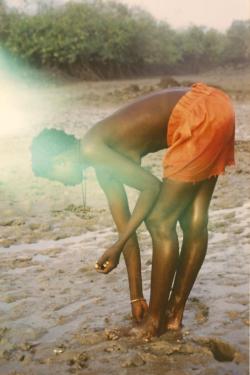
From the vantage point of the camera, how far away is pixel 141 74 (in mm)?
27984

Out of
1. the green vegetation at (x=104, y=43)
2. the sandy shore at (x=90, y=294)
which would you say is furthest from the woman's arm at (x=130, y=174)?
the green vegetation at (x=104, y=43)

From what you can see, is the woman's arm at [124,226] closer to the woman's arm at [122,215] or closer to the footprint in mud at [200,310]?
the woman's arm at [122,215]

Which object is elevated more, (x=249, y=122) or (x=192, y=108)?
(x=192, y=108)

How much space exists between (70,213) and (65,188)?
1075mm

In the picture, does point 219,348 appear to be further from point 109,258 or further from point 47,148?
point 47,148

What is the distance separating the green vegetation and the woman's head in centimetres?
2119

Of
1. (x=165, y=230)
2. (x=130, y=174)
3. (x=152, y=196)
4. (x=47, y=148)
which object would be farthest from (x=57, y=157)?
(x=165, y=230)

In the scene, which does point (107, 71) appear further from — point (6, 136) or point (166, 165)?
point (166, 165)

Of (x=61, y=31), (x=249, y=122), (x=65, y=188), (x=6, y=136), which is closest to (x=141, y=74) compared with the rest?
(x=61, y=31)

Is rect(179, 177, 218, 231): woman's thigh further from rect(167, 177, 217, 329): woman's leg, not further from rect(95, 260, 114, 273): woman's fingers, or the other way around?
rect(95, 260, 114, 273): woman's fingers

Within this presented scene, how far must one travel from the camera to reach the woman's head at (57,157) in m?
3.09

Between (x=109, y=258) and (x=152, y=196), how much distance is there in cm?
38

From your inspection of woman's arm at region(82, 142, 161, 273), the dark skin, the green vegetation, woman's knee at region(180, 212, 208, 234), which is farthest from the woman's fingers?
the green vegetation

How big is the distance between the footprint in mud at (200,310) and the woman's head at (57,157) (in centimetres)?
102
